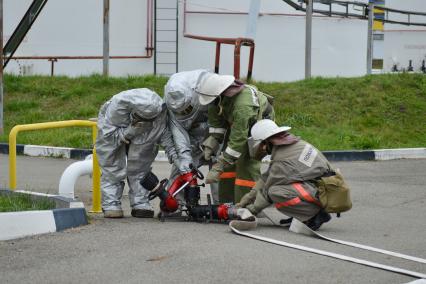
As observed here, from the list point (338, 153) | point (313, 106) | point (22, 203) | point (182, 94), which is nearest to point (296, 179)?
point (182, 94)

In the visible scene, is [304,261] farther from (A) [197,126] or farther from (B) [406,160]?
(B) [406,160]

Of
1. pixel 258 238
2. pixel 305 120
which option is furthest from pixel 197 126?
pixel 305 120

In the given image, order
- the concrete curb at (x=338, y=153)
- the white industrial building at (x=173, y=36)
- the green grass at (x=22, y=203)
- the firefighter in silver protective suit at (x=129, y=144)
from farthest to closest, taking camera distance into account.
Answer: the white industrial building at (x=173, y=36)
the concrete curb at (x=338, y=153)
the firefighter in silver protective suit at (x=129, y=144)
the green grass at (x=22, y=203)

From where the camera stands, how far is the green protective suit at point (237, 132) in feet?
26.6

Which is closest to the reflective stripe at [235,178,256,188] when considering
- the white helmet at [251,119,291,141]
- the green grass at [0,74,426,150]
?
the white helmet at [251,119,291,141]

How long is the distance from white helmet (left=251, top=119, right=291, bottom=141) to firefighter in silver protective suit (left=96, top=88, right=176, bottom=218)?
94 centimetres

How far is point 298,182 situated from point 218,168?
773mm

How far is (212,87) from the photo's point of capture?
8.14 meters

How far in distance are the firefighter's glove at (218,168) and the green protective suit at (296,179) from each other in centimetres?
46

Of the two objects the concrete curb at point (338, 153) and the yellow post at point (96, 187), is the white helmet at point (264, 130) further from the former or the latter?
the concrete curb at point (338, 153)

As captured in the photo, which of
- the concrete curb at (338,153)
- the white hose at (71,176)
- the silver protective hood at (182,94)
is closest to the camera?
the silver protective hood at (182,94)

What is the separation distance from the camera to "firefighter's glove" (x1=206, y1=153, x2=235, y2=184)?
8118mm

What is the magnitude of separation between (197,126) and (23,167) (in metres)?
4.85

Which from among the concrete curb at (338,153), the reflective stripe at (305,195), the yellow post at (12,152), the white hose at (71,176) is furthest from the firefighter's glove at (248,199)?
the concrete curb at (338,153)
